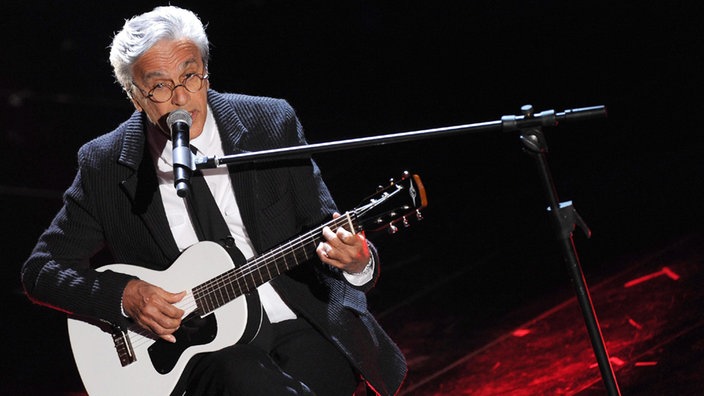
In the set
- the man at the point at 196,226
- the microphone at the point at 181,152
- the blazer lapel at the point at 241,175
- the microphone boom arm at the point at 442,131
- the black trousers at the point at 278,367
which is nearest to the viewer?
the microphone boom arm at the point at 442,131

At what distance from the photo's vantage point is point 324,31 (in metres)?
7.36

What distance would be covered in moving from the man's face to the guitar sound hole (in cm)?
63

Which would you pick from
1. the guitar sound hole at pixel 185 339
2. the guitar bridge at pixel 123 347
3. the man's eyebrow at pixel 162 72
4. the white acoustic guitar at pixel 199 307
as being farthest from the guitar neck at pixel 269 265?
the man's eyebrow at pixel 162 72

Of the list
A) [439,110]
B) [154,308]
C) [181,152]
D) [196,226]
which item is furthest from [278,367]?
[439,110]

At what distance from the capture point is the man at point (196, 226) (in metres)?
2.66

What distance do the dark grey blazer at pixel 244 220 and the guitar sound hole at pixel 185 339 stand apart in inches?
8.3

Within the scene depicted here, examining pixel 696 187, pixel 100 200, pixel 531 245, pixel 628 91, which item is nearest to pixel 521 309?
pixel 531 245

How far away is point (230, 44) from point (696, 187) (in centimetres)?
382

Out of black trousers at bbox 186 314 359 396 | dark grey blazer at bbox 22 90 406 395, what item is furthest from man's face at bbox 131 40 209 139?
black trousers at bbox 186 314 359 396

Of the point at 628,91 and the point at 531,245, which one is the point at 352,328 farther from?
the point at 628,91

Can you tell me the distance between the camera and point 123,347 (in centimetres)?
282

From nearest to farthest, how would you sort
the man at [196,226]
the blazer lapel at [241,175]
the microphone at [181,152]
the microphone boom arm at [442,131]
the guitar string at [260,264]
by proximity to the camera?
the microphone boom arm at [442,131], the microphone at [181,152], the guitar string at [260,264], the man at [196,226], the blazer lapel at [241,175]

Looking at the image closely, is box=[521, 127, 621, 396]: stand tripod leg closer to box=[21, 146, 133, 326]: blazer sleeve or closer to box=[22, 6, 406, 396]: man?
box=[22, 6, 406, 396]: man

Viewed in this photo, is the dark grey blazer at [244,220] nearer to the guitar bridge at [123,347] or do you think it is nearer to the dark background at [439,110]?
the guitar bridge at [123,347]
